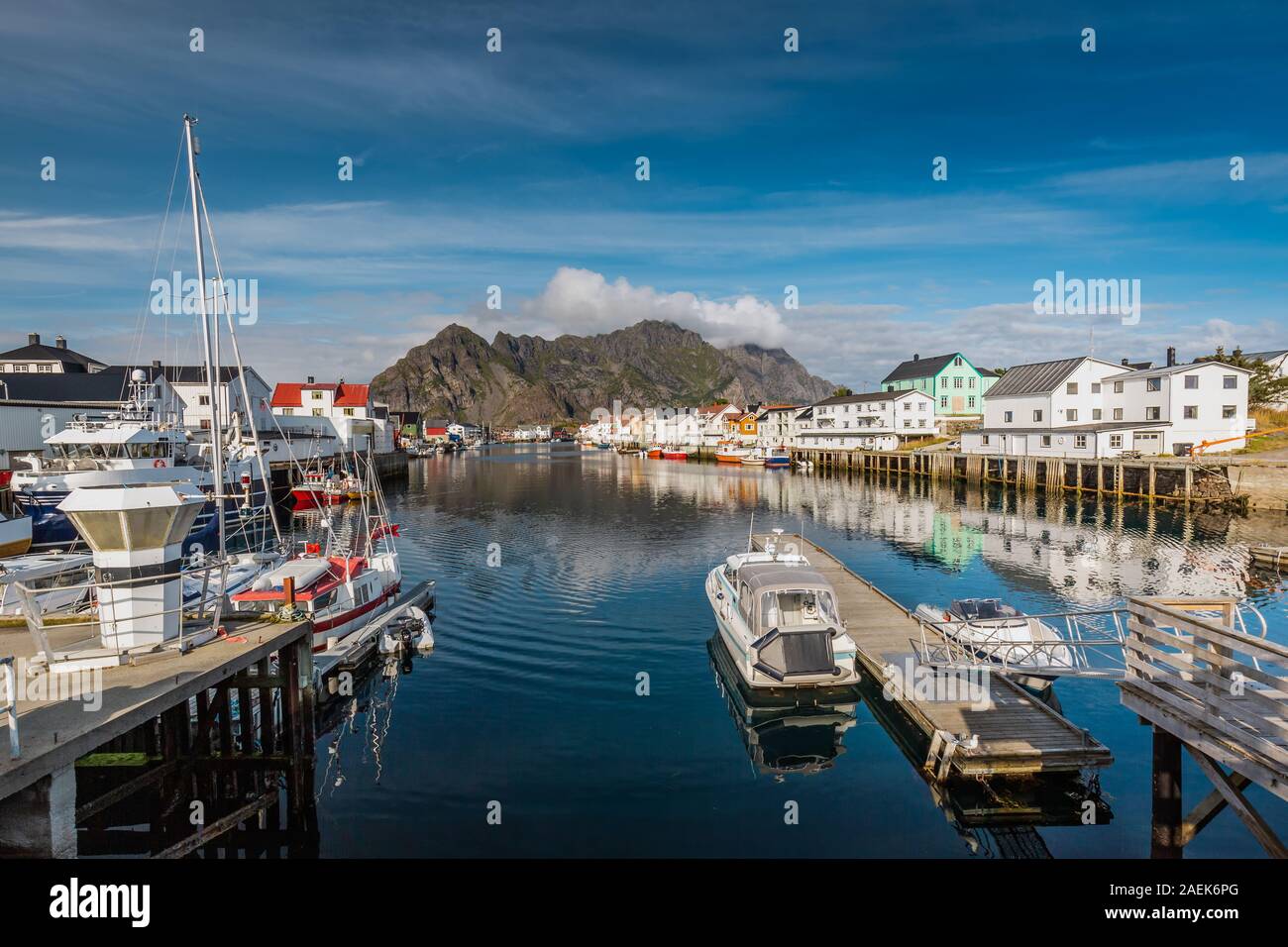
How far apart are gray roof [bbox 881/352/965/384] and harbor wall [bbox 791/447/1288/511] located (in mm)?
32672

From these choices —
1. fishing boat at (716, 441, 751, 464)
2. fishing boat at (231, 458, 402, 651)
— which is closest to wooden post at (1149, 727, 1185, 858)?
fishing boat at (231, 458, 402, 651)

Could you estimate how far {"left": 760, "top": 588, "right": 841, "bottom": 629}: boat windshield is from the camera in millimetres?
20141

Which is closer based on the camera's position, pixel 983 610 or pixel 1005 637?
pixel 1005 637

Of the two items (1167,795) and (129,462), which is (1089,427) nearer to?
(1167,795)

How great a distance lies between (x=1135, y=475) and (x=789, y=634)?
2419 inches

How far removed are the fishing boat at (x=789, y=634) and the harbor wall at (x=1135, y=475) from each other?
2083 inches

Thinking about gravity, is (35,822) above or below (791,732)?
above

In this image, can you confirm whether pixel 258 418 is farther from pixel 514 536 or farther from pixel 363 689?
pixel 363 689

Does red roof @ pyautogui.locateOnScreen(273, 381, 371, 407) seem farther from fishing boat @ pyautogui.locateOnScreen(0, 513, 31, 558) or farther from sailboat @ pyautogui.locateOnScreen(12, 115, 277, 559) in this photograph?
fishing boat @ pyautogui.locateOnScreen(0, 513, 31, 558)

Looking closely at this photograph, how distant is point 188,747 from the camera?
1494cm

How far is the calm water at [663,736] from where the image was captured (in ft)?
44.7

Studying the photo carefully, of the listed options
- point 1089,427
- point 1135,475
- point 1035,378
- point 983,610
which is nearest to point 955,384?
point 1035,378

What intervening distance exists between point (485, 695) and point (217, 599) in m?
9.86
